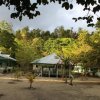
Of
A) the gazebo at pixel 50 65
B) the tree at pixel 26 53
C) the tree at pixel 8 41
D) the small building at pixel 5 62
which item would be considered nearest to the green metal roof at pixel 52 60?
the gazebo at pixel 50 65

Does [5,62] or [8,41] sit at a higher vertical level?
[8,41]

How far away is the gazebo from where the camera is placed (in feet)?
195

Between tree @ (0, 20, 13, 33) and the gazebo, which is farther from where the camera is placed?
tree @ (0, 20, 13, 33)

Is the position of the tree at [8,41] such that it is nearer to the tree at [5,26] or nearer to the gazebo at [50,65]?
the tree at [5,26]

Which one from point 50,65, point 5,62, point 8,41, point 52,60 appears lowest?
point 50,65

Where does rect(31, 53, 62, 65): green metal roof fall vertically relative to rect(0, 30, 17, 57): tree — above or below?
below

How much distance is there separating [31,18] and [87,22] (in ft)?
4.93

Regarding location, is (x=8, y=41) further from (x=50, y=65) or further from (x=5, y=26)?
(x=50, y=65)

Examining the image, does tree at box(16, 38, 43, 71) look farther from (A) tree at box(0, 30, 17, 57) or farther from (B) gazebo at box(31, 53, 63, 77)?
(B) gazebo at box(31, 53, 63, 77)

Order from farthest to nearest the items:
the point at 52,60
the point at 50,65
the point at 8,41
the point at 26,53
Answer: the point at 8,41, the point at 26,53, the point at 50,65, the point at 52,60

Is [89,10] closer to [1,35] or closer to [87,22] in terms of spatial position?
[87,22]

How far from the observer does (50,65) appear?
61.3 metres

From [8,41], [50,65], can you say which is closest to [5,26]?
[8,41]

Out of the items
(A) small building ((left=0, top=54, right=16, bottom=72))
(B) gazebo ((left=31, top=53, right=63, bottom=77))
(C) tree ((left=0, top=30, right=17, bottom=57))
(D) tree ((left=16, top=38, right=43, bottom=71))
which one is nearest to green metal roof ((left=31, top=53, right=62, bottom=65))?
(B) gazebo ((left=31, top=53, right=63, bottom=77))
